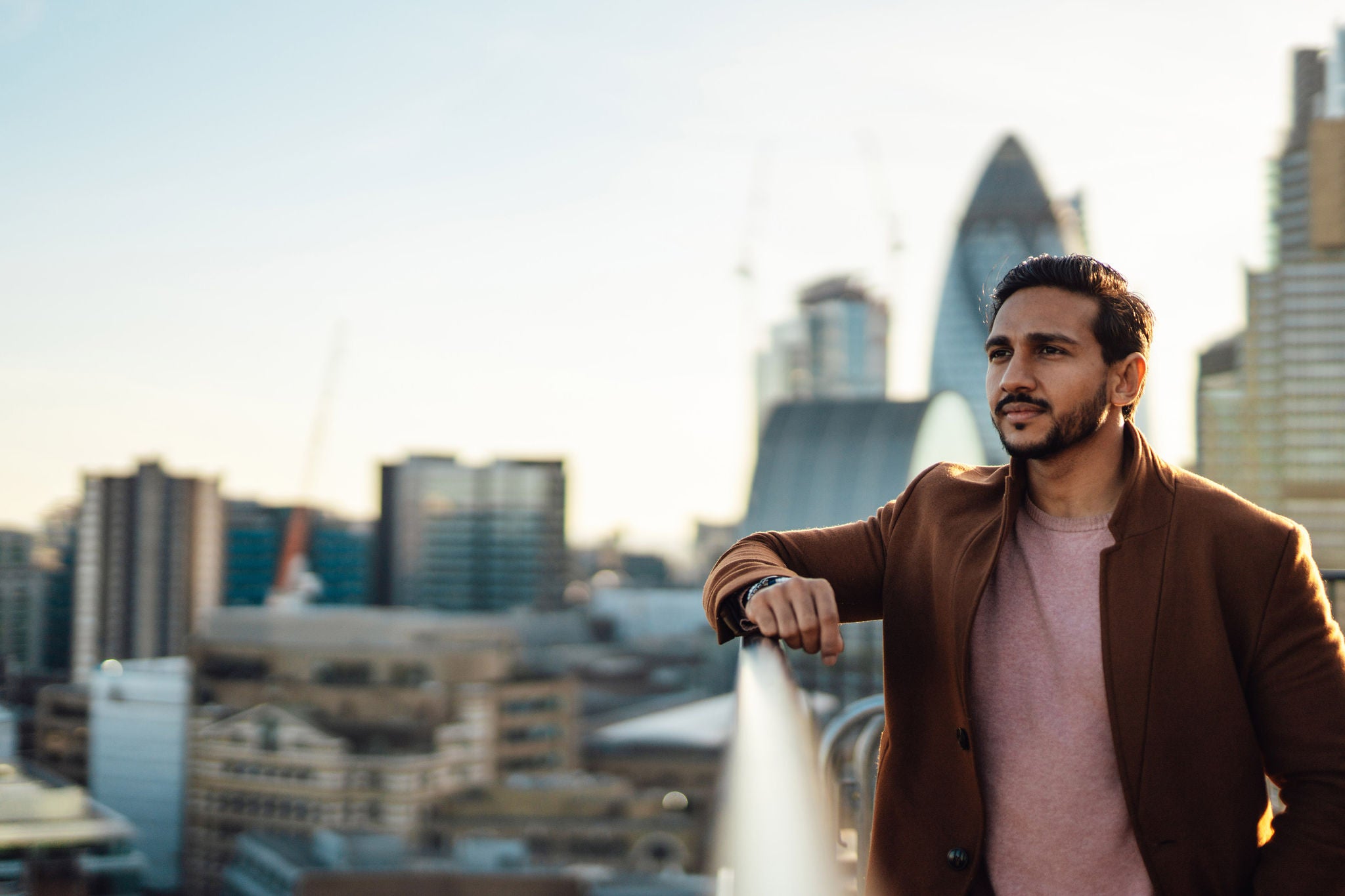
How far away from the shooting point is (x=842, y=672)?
62.2 meters

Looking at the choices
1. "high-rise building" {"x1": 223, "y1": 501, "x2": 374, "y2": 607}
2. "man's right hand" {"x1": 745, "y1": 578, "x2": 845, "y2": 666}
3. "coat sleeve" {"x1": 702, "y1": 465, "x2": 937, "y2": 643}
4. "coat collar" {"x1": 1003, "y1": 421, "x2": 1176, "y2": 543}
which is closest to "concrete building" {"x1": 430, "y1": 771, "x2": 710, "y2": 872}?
"coat sleeve" {"x1": 702, "y1": 465, "x2": 937, "y2": 643}

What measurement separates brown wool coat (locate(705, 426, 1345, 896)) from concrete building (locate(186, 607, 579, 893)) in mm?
54228

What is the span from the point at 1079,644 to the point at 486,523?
131 meters

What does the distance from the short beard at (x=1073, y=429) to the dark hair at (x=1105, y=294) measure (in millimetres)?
75

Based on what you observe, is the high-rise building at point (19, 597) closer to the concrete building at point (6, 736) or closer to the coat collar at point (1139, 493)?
the concrete building at point (6, 736)

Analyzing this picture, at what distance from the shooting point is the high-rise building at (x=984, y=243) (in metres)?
112

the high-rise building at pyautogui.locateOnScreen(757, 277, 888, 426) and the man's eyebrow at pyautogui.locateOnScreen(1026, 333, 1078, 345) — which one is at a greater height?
the high-rise building at pyautogui.locateOnScreen(757, 277, 888, 426)

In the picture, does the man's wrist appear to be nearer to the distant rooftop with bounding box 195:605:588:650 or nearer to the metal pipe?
the metal pipe

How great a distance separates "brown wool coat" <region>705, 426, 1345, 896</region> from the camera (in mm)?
1822

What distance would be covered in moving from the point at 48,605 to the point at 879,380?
13834cm

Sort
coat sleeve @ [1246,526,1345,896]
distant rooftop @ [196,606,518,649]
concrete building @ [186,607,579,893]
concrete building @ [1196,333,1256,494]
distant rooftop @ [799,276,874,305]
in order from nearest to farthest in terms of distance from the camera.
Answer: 1. coat sleeve @ [1246,526,1345,896]
2. concrete building @ [186,607,579,893]
3. distant rooftop @ [196,606,518,649]
4. concrete building @ [1196,333,1256,494]
5. distant rooftop @ [799,276,874,305]

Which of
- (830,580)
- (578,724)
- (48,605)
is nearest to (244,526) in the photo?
(48,605)

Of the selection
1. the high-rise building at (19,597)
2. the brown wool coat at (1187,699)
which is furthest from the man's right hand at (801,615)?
the high-rise building at (19,597)

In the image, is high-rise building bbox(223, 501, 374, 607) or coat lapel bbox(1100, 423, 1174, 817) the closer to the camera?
coat lapel bbox(1100, 423, 1174, 817)
